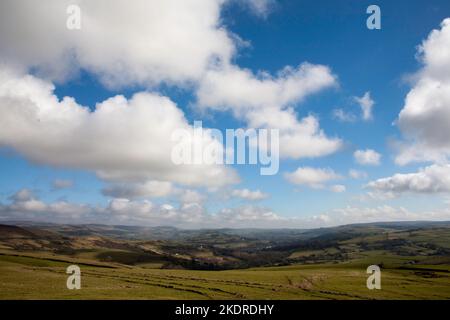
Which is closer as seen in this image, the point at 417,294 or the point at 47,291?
the point at 47,291

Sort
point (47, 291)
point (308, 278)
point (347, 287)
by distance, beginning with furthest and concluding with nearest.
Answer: point (308, 278)
point (347, 287)
point (47, 291)
